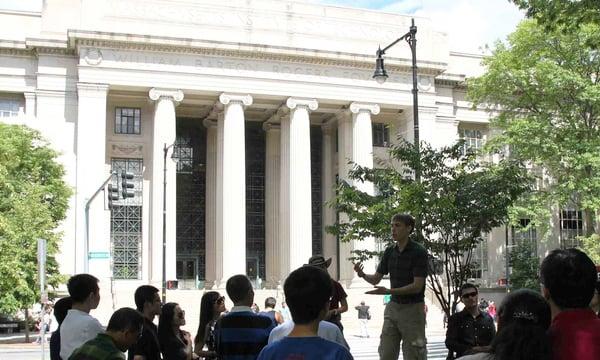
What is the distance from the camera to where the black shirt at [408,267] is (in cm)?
877

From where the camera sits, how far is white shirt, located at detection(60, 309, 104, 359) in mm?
7137

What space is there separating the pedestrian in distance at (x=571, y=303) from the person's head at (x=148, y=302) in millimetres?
4860

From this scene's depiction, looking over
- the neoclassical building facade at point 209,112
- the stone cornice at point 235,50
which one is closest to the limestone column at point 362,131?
the neoclassical building facade at point 209,112

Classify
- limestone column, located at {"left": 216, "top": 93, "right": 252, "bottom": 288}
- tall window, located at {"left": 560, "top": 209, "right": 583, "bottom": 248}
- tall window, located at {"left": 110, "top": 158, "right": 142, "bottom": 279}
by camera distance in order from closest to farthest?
limestone column, located at {"left": 216, "top": 93, "right": 252, "bottom": 288} < tall window, located at {"left": 110, "top": 158, "right": 142, "bottom": 279} < tall window, located at {"left": 560, "top": 209, "right": 583, "bottom": 248}

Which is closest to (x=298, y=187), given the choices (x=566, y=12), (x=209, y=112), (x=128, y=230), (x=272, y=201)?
(x=272, y=201)

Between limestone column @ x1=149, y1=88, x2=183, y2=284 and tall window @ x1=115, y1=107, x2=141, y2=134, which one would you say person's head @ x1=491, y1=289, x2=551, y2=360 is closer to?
limestone column @ x1=149, y1=88, x2=183, y2=284

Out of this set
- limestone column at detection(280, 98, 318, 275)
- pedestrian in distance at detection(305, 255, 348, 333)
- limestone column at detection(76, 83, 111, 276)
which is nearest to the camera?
pedestrian in distance at detection(305, 255, 348, 333)

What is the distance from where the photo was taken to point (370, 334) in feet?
126

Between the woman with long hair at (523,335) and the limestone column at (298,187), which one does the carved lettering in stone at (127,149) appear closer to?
the limestone column at (298,187)

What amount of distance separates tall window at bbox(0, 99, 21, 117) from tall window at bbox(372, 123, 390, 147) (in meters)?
24.3

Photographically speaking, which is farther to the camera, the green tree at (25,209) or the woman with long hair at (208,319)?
the green tree at (25,209)

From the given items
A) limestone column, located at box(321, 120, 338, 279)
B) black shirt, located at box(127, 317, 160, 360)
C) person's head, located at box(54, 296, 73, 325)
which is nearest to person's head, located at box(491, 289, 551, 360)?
black shirt, located at box(127, 317, 160, 360)

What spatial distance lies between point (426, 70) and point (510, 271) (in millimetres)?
15022

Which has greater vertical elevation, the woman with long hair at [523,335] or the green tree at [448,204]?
the green tree at [448,204]
